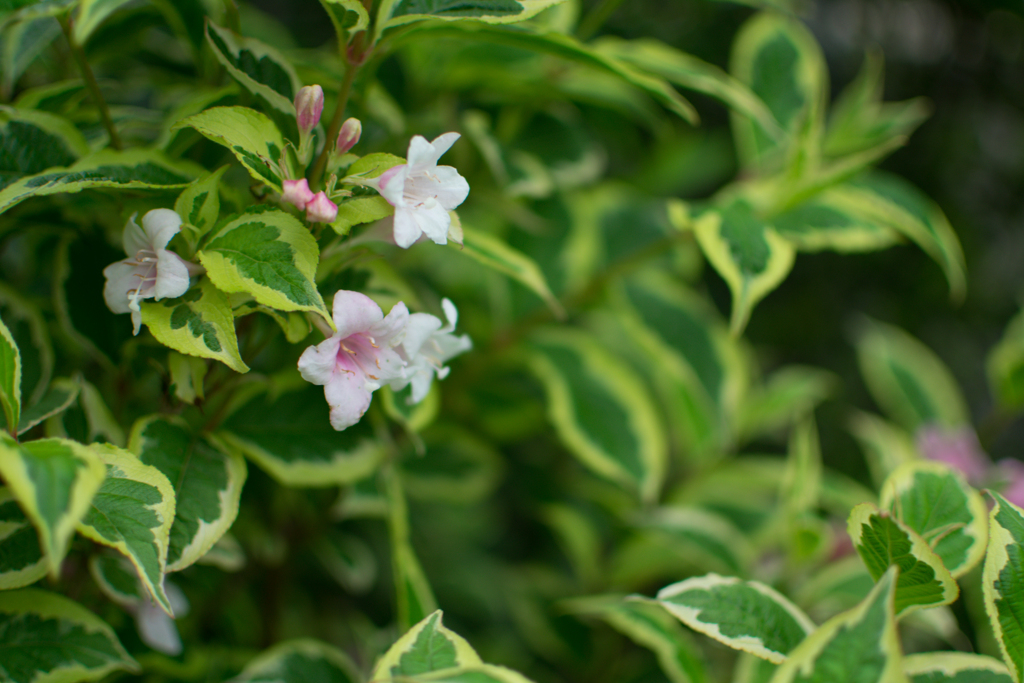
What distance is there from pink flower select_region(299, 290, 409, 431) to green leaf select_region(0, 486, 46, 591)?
30cm

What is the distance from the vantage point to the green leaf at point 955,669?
600mm

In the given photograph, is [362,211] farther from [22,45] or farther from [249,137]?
[22,45]

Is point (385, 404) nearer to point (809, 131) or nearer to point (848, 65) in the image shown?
point (809, 131)

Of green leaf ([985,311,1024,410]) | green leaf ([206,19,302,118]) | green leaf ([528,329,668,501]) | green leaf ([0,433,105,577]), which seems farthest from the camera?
green leaf ([985,311,1024,410])

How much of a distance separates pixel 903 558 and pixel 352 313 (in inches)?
19.5

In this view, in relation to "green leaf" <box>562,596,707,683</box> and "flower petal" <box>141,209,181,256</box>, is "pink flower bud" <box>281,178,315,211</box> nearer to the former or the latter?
"flower petal" <box>141,209,181,256</box>

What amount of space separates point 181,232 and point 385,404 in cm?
26

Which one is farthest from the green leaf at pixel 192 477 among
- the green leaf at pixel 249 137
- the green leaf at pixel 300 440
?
the green leaf at pixel 249 137

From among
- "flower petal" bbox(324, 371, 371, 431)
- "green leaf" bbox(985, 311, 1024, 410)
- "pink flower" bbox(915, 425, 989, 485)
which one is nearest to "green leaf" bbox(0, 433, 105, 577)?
"flower petal" bbox(324, 371, 371, 431)

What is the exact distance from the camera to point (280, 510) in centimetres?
104

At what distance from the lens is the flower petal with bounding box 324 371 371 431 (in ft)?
1.80

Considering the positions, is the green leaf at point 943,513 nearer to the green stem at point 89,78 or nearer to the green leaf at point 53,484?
the green leaf at point 53,484

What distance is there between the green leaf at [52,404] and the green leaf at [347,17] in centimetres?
40

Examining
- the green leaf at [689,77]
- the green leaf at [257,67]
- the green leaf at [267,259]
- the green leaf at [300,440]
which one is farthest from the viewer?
the green leaf at [689,77]
